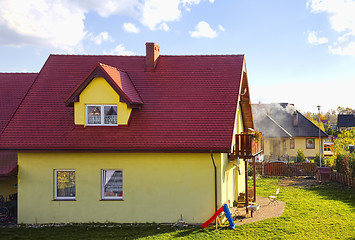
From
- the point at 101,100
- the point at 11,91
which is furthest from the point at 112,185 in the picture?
the point at 11,91

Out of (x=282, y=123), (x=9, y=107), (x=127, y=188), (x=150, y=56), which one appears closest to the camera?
(x=127, y=188)

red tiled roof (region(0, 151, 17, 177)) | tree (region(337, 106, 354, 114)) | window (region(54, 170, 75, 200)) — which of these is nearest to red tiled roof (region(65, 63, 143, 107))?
window (region(54, 170, 75, 200))

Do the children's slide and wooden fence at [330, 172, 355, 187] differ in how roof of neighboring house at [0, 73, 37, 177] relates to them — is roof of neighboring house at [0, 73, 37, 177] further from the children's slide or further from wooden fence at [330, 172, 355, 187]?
wooden fence at [330, 172, 355, 187]

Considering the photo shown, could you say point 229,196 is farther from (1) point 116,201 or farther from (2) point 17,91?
(2) point 17,91

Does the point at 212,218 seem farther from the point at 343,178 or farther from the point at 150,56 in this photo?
the point at 343,178

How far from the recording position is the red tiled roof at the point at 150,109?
16.4m

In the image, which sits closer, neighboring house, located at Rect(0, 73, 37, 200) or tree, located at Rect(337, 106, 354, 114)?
neighboring house, located at Rect(0, 73, 37, 200)

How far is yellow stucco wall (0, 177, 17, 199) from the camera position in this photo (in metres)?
18.1

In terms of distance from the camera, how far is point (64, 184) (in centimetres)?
1683

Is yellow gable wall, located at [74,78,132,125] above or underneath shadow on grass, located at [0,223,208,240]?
above

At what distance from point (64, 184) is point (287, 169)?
76.2 feet

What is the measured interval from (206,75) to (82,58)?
7.11m

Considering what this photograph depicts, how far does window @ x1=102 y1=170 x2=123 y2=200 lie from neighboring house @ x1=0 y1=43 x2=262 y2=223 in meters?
0.05

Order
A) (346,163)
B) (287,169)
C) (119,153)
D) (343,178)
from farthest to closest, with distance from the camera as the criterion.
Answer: (287,169) < (343,178) < (346,163) < (119,153)
